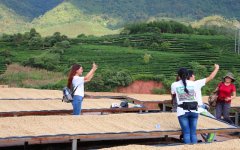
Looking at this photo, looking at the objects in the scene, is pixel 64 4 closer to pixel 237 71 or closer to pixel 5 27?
pixel 5 27

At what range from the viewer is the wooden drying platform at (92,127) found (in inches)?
297

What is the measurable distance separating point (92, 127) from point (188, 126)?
1.47 metres

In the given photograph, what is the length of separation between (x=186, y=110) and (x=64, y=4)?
53.4 meters

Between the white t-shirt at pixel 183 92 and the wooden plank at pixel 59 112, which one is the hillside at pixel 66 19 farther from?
the white t-shirt at pixel 183 92

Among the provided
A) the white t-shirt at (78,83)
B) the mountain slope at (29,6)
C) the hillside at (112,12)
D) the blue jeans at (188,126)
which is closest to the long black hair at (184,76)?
the blue jeans at (188,126)

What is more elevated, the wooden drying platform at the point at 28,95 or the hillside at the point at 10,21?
the hillside at the point at 10,21

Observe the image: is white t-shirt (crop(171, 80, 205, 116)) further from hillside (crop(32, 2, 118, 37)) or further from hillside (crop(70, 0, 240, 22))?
hillside (crop(70, 0, 240, 22))

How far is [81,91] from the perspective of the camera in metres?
9.03

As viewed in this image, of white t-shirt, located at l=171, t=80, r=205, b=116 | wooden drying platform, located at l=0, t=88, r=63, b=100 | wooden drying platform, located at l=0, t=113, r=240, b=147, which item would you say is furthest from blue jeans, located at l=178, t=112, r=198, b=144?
wooden drying platform, located at l=0, t=88, r=63, b=100

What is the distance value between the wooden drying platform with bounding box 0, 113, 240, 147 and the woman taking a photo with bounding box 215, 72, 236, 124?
0.60m

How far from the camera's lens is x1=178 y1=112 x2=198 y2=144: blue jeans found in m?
7.88

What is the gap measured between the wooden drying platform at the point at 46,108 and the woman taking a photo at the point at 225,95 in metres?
1.95

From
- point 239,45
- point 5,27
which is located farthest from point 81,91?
point 5,27

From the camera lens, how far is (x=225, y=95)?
9844 mm
